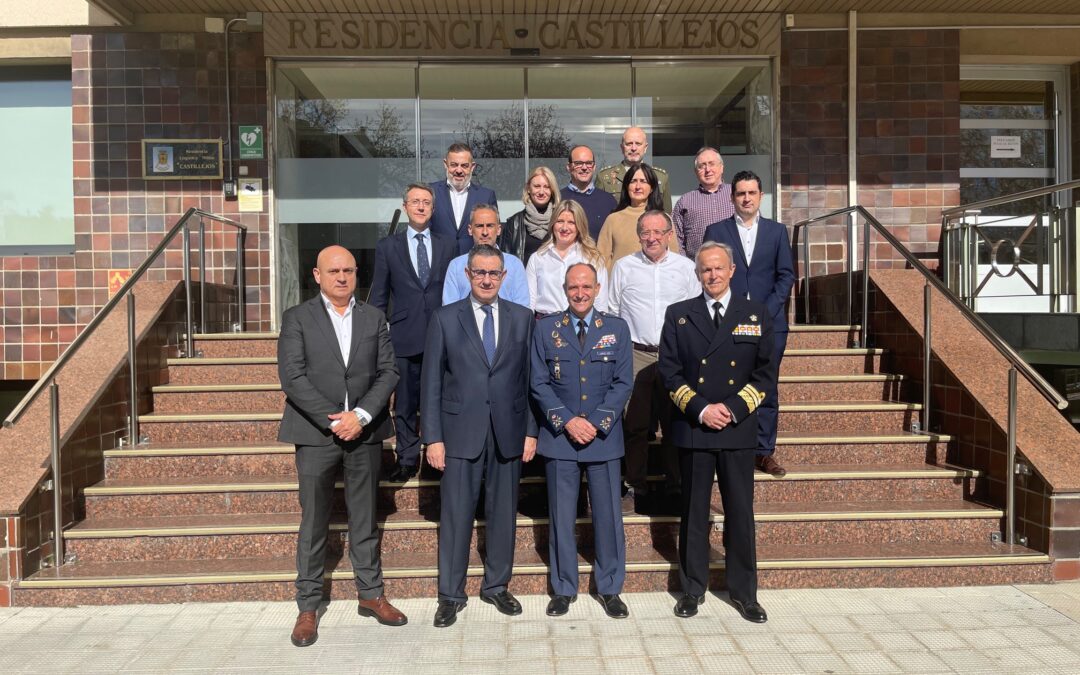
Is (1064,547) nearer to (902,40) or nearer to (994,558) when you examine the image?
(994,558)

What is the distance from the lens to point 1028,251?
21.9 ft

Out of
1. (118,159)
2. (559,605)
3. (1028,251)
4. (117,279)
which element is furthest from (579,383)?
(118,159)

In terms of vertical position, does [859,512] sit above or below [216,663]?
above

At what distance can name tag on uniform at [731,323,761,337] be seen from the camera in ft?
12.6

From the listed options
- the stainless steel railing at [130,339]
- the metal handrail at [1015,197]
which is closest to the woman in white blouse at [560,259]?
Answer: the stainless steel railing at [130,339]

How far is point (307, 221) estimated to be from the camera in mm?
8180

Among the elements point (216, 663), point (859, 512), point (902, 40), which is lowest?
point (216, 663)

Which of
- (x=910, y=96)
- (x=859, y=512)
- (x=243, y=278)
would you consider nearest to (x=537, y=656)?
(x=859, y=512)

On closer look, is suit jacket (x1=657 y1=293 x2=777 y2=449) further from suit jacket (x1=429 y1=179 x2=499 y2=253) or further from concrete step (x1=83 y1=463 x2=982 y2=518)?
suit jacket (x1=429 y1=179 x2=499 y2=253)

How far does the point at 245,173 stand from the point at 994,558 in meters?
6.98

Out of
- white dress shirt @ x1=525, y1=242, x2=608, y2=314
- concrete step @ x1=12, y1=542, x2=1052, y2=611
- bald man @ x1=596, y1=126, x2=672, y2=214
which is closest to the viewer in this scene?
concrete step @ x1=12, y1=542, x2=1052, y2=611

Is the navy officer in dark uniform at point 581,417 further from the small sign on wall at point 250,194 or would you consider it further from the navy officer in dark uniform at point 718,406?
the small sign on wall at point 250,194

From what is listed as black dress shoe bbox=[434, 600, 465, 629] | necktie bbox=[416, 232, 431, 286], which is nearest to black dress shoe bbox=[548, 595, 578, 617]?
black dress shoe bbox=[434, 600, 465, 629]

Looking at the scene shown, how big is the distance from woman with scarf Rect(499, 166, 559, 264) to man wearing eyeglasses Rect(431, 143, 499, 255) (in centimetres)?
19
